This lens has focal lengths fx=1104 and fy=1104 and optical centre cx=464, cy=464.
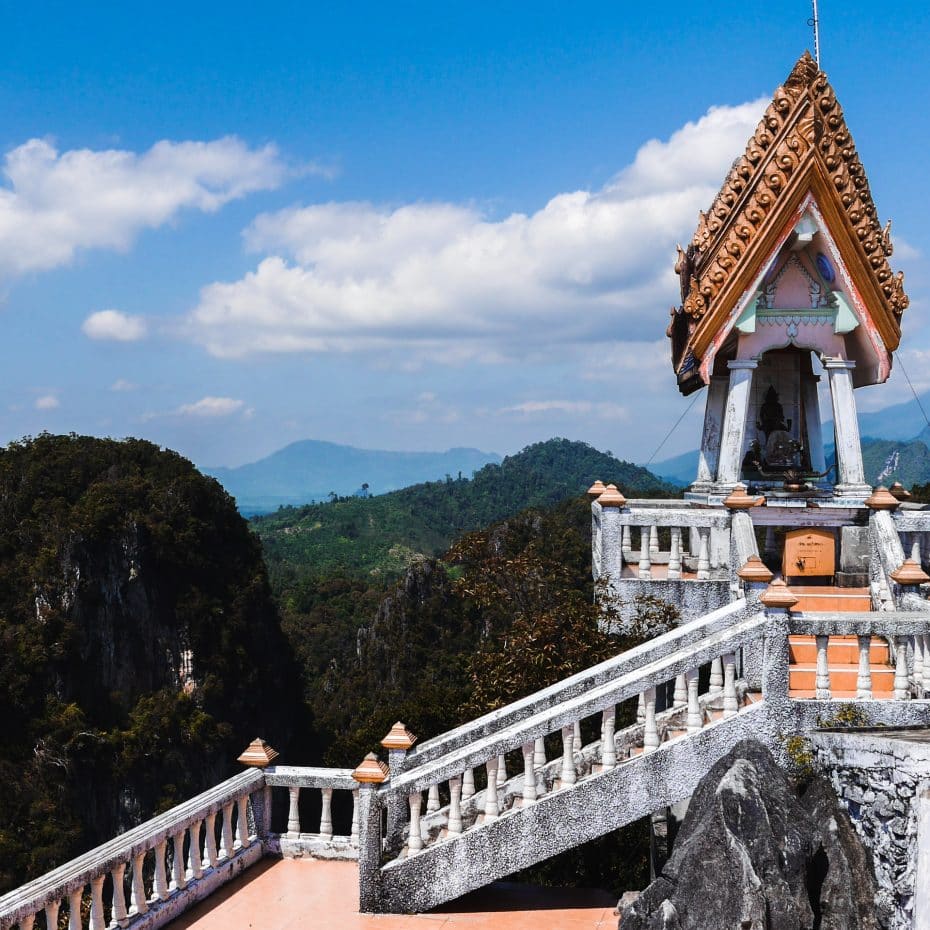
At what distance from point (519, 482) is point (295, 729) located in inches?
4147

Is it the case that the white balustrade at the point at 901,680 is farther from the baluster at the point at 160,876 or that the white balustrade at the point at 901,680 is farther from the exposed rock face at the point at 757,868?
the baluster at the point at 160,876

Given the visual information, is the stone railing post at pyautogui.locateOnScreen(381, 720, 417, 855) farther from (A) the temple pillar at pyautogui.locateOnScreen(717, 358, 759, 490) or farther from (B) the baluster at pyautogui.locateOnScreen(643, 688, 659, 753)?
(A) the temple pillar at pyautogui.locateOnScreen(717, 358, 759, 490)

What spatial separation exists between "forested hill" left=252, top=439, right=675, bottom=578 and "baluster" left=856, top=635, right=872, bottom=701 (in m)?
102

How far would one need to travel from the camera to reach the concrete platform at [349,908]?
9.73 metres

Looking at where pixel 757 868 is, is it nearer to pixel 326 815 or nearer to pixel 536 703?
pixel 536 703

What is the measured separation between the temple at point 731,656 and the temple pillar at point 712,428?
44mm

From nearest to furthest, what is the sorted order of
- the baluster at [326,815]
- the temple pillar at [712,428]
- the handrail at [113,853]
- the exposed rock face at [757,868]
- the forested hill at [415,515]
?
1. the exposed rock face at [757,868]
2. the handrail at [113,853]
3. the baluster at [326,815]
4. the temple pillar at [712,428]
5. the forested hill at [415,515]

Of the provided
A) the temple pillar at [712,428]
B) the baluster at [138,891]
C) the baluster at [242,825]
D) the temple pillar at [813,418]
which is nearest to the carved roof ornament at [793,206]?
the temple pillar at [712,428]

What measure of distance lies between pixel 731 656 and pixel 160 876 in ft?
17.9

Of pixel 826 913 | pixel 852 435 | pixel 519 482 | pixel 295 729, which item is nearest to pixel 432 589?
pixel 295 729

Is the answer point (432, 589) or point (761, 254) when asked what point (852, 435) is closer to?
point (761, 254)

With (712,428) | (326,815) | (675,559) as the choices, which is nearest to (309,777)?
(326,815)

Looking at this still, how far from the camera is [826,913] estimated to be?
26.1 ft

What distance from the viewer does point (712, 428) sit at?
49.6ft
